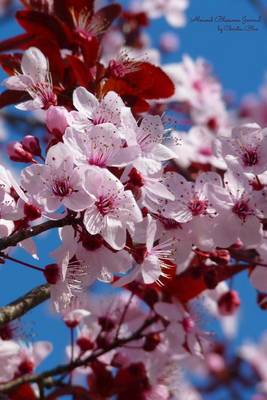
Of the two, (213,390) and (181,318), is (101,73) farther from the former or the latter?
(213,390)

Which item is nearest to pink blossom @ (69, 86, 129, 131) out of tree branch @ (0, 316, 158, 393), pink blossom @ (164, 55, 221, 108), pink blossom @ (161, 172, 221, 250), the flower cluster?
the flower cluster

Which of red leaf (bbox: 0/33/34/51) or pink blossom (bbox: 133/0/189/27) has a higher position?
red leaf (bbox: 0/33/34/51)

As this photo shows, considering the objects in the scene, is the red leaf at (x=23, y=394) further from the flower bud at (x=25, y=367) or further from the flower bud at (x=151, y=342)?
the flower bud at (x=151, y=342)

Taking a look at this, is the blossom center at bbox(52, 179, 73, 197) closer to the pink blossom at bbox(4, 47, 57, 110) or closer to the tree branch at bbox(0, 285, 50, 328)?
the pink blossom at bbox(4, 47, 57, 110)

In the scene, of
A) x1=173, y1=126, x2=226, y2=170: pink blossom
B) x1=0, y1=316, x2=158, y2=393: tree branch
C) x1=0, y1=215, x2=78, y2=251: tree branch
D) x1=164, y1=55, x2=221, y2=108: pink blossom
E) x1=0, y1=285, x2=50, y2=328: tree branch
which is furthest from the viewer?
x1=164, y1=55, x2=221, y2=108: pink blossom

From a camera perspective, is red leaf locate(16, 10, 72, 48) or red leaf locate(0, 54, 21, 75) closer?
red leaf locate(0, 54, 21, 75)

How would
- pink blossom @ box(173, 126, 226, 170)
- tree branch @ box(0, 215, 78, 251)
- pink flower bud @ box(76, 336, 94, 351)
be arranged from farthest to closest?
pink blossom @ box(173, 126, 226, 170) → pink flower bud @ box(76, 336, 94, 351) → tree branch @ box(0, 215, 78, 251)

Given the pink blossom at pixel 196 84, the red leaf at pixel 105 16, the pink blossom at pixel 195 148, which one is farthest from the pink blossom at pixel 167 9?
the red leaf at pixel 105 16
